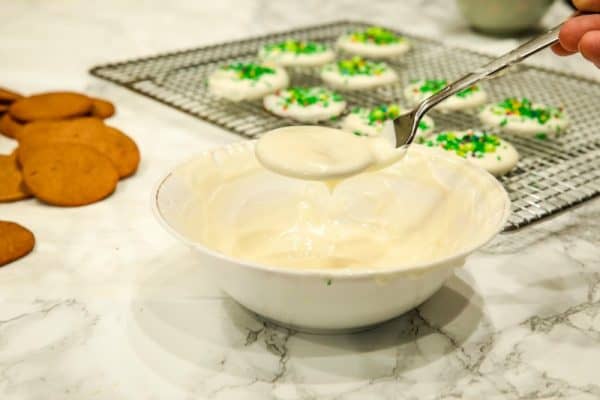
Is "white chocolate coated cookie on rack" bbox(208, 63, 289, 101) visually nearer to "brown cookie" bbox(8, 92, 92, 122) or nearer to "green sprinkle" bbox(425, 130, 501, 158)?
"brown cookie" bbox(8, 92, 92, 122)

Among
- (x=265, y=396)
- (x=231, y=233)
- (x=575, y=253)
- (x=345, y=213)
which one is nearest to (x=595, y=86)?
(x=575, y=253)

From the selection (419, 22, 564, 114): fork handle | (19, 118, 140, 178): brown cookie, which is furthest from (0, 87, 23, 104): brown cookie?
(419, 22, 564, 114): fork handle

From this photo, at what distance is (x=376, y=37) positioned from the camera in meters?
1.87

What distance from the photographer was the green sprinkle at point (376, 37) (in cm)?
185

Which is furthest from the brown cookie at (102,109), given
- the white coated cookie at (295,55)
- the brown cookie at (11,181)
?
the white coated cookie at (295,55)

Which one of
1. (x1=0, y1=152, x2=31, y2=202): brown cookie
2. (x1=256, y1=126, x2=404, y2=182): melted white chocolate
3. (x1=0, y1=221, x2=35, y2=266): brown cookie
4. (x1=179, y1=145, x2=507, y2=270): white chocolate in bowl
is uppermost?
(x1=256, y1=126, x2=404, y2=182): melted white chocolate

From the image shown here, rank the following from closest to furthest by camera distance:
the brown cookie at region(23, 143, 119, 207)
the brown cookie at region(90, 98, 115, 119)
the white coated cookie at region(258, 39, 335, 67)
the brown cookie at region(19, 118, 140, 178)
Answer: the brown cookie at region(23, 143, 119, 207) < the brown cookie at region(19, 118, 140, 178) < the brown cookie at region(90, 98, 115, 119) < the white coated cookie at region(258, 39, 335, 67)

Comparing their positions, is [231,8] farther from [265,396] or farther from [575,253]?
[265,396]

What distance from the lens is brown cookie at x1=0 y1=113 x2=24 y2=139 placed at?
137 centimetres

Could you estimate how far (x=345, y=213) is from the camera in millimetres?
989

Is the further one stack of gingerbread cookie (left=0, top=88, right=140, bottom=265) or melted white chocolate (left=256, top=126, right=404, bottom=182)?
stack of gingerbread cookie (left=0, top=88, right=140, bottom=265)

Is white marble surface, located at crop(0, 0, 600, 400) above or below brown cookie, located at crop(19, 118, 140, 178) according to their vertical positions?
above

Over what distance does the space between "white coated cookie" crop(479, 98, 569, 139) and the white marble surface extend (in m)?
0.25

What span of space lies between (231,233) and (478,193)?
310mm
